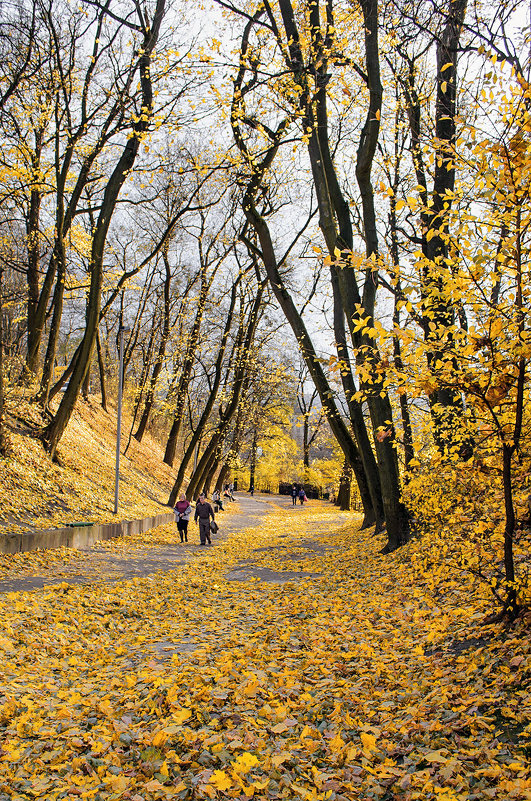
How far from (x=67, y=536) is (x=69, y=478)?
3899 mm

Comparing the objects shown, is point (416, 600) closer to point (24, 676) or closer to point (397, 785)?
point (397, 785)

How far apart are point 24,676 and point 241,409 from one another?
25.7 meters

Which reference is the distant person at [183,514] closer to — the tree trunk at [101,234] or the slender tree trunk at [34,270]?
the tree trunk at [101,234]

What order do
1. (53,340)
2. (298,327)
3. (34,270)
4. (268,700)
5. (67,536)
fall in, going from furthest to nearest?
(34,270), (53,340), (298,327), (67,536), (268,700)

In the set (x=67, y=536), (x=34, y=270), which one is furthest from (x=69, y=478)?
(x=34, y=270)

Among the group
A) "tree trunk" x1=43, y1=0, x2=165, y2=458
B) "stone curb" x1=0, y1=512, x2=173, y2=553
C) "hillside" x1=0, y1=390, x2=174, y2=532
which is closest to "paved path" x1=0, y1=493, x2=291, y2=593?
"stone curb" x1=0, y1=512, x2=173, y2=553

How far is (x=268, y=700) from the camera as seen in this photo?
386 centimetres

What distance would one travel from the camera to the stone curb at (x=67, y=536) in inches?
361

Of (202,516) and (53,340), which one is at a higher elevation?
(53,340)

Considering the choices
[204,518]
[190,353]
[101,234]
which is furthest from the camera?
[190,353]

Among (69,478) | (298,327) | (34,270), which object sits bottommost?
(69,478)

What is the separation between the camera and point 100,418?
24.0 meters

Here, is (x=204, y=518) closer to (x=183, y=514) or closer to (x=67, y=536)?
(x=183, y=514)

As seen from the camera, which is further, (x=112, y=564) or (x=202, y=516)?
(x=202, y=516)
